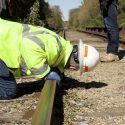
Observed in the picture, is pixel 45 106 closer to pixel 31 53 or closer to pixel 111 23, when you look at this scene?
pixel 31 53

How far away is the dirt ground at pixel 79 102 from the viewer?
140 inches

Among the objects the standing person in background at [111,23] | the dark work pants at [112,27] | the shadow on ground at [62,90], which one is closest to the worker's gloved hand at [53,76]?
the shadow on ground at [62,90]

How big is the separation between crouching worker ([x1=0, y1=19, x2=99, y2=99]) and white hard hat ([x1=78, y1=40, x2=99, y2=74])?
0.04 ft

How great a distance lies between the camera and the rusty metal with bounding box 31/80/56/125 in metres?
2.93

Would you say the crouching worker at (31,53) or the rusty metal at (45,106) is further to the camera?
the crouching worker at (31,53)

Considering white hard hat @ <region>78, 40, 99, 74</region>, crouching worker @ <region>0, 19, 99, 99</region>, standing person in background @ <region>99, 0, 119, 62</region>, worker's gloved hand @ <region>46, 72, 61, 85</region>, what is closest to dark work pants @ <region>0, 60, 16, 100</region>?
crouching worker @ <region>0, 19, 99, 99</region>

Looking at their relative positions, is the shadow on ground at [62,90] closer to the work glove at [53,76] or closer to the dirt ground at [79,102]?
the dirt ground at [79,102]

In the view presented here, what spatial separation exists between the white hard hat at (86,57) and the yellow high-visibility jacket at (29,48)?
28 cm

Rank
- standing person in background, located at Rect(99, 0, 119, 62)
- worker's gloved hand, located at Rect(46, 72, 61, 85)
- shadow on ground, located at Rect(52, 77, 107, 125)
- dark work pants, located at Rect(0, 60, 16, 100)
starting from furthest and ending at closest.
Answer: standing person in background, located at Rect(99, 0, 119, 62), dark work pants, located at Rect(0, 60, 16, 100), worker's gloved hand, located at Rect(46, 72, 61, 85), shadow on ground, located at Rect(52, 77, 107, 125)

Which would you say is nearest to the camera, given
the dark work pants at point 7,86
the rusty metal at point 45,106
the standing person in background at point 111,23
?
the rusty metal at point 45,106

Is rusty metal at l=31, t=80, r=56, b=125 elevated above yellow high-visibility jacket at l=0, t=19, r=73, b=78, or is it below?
below

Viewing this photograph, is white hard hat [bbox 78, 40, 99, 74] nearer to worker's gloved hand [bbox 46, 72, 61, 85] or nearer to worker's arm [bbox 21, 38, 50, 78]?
worker's gloved hand [bbox 46, 72, 61, 85]

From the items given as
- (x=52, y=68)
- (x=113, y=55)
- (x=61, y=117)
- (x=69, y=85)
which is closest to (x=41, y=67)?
(x=52, y=68)

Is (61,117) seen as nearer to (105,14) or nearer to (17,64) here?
(17,64)
